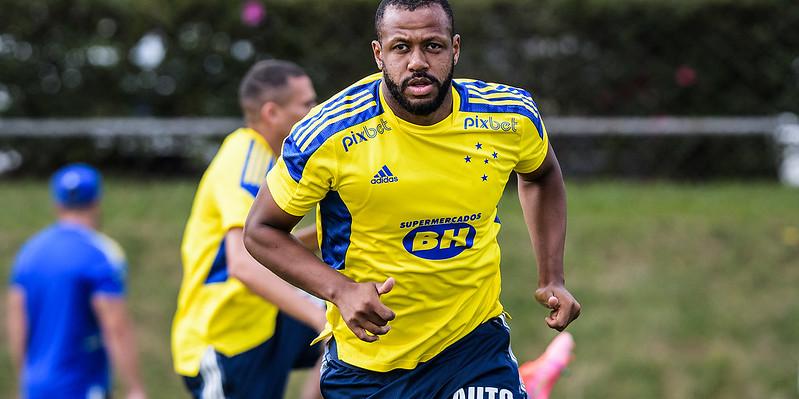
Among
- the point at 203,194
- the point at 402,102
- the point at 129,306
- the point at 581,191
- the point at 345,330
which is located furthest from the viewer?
the point at 581,191

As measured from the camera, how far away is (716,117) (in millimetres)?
12148

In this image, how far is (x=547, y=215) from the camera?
479 cm

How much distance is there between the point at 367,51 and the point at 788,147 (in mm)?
4518

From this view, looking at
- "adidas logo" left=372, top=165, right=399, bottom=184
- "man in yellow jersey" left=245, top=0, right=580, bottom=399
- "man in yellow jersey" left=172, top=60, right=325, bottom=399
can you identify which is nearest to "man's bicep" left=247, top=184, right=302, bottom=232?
"man in yellow jersey" left=245, top=0, right=580, bottom=399

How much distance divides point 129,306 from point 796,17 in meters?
7.28

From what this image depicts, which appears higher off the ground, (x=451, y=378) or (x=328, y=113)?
(x=328, y=113)

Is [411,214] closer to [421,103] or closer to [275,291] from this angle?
[421,103]

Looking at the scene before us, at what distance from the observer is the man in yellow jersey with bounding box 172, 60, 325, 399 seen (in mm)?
5816

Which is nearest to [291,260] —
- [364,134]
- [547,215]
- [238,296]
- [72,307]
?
[364,134]

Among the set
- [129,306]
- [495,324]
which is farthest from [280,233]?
[129,306]

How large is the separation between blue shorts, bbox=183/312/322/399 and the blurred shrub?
602cm

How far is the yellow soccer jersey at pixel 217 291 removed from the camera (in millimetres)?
5824

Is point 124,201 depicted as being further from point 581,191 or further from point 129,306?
point 581,191

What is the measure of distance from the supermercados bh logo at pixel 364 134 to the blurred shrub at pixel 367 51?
7599 mm
